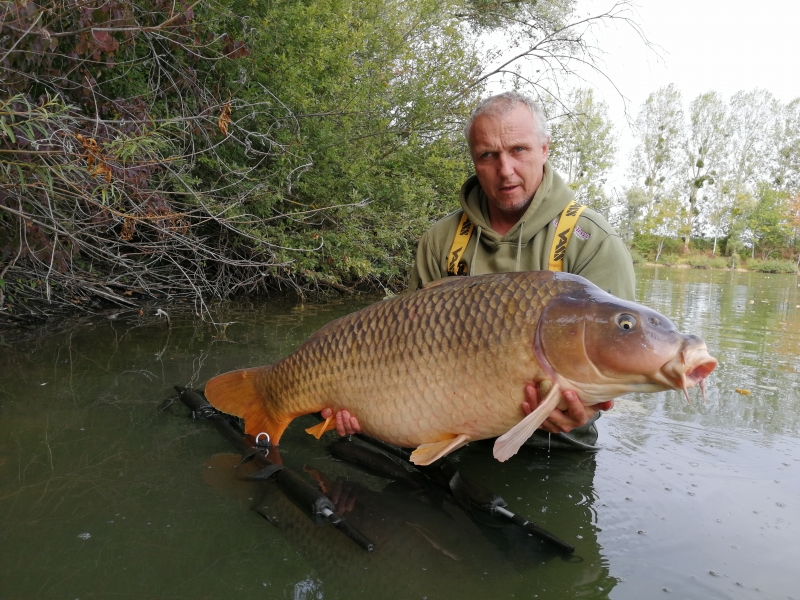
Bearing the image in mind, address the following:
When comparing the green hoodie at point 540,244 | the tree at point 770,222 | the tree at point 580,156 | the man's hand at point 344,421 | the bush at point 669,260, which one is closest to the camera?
the man's hand at point 344,421

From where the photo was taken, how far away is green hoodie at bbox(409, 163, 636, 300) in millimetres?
2121

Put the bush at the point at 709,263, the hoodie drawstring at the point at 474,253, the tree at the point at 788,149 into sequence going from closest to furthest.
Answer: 1. the hoodie drawstring at the point at 474,253
2. the bush at the point at 709,263
3. the tree at the point at 788,149

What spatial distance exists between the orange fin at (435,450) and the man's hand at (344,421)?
27 centimetres

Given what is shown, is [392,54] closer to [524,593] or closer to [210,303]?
[210,303]

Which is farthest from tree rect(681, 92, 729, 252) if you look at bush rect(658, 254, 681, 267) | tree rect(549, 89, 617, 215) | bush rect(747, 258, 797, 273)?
tree rect(549, 89, 617, 215)

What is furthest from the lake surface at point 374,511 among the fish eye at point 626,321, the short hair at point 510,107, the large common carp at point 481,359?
the short hair at point 510,107

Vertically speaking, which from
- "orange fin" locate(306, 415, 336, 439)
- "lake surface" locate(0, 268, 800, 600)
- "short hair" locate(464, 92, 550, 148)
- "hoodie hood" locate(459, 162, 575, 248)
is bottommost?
"lake surface" locate(0, 268, 800, 600)

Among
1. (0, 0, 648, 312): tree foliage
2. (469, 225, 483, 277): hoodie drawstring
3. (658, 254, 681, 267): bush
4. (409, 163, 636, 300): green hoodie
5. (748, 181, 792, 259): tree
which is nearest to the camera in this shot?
(409, 163, 636, 300): green hoodie

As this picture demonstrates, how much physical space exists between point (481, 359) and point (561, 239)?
2.81 ft

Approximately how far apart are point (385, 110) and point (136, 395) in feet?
14.0

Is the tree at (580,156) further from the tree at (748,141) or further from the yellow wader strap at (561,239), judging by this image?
the tree at (748,141)

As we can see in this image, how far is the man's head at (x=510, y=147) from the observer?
87.9 inches

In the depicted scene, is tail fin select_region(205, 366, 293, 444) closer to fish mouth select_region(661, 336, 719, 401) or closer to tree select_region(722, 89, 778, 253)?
fish mouth select_region(661, 336, 719, 401)

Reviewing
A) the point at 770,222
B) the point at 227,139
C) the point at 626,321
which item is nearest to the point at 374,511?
the point at 626,321
